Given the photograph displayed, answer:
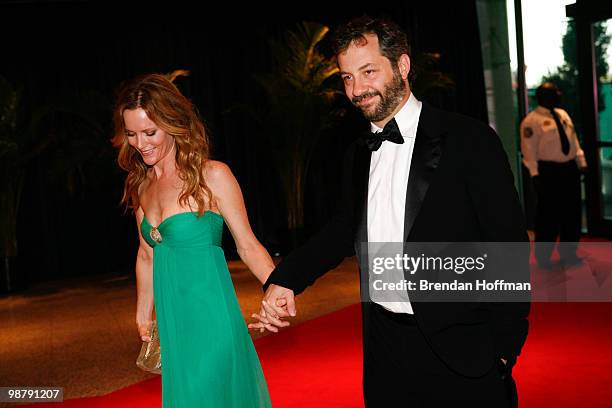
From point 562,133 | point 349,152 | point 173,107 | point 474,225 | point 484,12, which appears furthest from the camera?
point 484,12

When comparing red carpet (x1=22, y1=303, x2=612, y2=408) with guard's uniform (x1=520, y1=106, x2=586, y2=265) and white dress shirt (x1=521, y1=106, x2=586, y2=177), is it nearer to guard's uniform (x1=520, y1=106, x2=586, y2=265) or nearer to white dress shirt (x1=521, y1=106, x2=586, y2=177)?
guard's uniform (x1=520, y1=106, x2=586, y2=265)

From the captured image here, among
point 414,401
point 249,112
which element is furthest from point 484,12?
point 414,401

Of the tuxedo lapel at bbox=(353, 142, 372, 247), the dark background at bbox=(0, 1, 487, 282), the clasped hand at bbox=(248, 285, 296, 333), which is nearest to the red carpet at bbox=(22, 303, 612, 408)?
the clasped hand at bbox=(248, 285, 296, 333)

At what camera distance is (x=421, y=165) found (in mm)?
2348

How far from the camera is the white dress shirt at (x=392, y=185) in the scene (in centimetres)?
238

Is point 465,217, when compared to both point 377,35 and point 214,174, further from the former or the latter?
point 214,174

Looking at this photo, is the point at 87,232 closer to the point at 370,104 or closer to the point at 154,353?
the point at 154,353

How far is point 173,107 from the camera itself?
309 cm

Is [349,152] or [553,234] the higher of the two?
[349,152]

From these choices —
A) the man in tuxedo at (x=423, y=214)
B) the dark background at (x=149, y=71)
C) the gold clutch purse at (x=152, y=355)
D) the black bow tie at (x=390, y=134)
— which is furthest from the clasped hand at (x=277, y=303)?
the dark background at (x=149, y=71)

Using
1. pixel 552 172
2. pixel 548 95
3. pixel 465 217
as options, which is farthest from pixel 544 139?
pixel 465 217

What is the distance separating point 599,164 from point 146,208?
24.9 feet

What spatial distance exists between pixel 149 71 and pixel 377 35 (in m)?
7.62

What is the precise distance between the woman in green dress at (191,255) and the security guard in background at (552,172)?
5084mm
